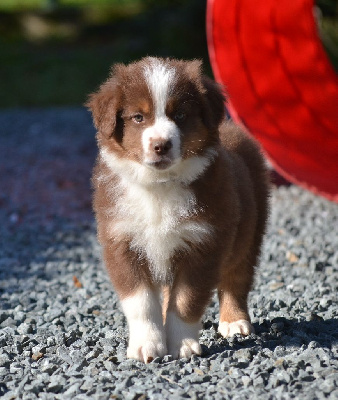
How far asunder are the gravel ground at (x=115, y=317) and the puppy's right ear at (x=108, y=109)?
123 cm

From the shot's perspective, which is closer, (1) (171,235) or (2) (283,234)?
(1) (171,235)

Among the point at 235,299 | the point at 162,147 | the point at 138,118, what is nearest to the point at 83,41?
the point at 235,299

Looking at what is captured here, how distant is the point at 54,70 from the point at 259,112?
949cm

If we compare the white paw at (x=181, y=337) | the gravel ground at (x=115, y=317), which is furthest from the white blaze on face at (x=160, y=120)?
the gravel ground at (x=115, y=317)

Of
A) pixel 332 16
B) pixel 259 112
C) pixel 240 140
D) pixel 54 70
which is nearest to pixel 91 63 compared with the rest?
pixel 54 70

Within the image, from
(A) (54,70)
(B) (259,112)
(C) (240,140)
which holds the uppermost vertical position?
(A) (54,70)

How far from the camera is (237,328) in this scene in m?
4.55

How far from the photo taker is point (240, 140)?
5.06m

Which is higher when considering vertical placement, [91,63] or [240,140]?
[91,63]

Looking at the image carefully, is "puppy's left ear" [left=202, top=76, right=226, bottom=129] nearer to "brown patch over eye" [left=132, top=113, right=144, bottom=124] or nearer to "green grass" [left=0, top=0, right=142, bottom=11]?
"brown patch over eye" [left=132, top=113, right=144, bottom=124]

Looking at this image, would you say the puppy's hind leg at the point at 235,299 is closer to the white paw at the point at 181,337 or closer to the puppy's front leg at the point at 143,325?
the white paw at the point at 181,337

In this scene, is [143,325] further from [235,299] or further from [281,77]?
[281,77]

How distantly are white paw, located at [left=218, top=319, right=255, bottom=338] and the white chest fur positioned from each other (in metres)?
0.64

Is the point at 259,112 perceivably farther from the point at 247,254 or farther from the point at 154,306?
the point at 154,306
